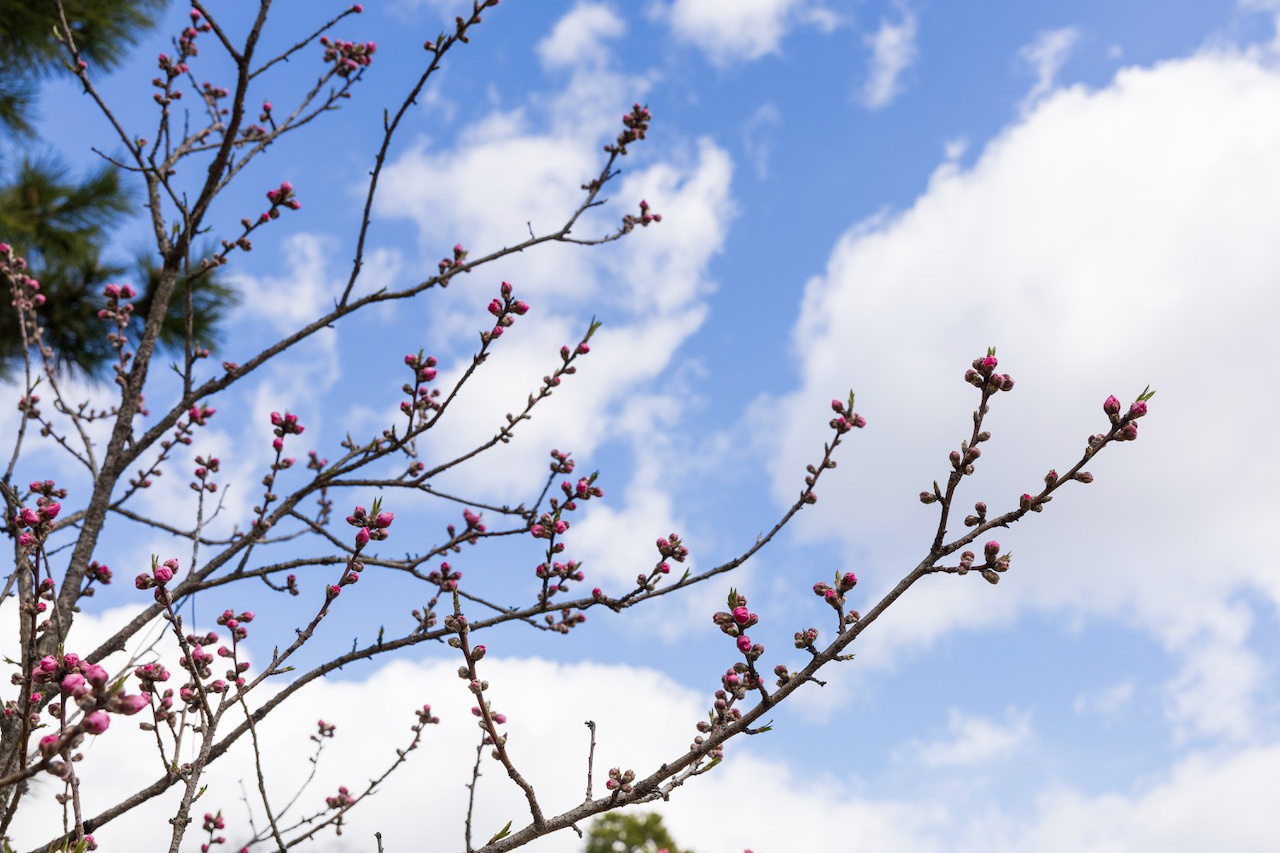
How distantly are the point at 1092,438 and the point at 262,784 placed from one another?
8.43 ft

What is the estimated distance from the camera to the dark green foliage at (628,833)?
2009cm

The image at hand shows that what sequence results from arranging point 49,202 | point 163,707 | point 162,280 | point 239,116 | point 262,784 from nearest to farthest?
point 262,784, point 163,707, point 239,116, point 162,280, point 49,202

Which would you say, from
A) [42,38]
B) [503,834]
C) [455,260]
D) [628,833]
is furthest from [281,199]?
[628,833]

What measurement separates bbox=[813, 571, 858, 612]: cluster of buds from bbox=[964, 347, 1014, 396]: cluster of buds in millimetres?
633

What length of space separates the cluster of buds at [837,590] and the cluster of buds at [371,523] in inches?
56.1

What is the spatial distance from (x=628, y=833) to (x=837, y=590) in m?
20.6

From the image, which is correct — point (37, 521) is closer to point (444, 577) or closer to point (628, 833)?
point (444, 577)

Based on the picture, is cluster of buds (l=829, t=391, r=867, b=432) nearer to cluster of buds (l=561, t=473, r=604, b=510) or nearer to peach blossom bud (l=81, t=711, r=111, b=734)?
cluster of buds (l=561, t=473, r=604, b=510)

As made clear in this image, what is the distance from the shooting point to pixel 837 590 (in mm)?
2277

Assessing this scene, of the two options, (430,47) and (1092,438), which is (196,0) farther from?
(1092,438)

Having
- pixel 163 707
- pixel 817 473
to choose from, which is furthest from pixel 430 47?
pixel 163 707

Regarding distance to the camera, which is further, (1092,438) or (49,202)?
(49,202)

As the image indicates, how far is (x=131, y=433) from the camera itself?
4.93 metres

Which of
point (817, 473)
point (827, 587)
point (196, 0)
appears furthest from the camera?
point (196, 0)
